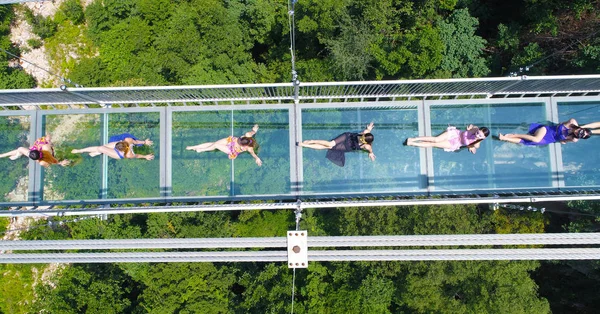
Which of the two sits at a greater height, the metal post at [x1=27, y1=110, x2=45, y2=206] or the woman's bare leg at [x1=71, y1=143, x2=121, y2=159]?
the woman's bare leg at [x1=71, y1=143, x2=121, y2=159]

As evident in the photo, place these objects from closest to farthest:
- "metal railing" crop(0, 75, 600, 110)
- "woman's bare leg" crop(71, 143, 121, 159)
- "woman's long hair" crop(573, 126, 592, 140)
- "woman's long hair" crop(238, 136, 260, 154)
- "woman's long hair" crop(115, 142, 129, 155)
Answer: "metal railing" crop(0, 75, 600, 110)
"woman's long hair" crop(573, 126, 592, 140)
"woman's long hair" crop(238, 136, 260, 154)
"woman's long hair" crop(115, 142, 129, 155)
"woman's bare leg" crop(71, 143, 121, 159)

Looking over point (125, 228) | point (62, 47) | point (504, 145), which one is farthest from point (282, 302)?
point (62, 47)

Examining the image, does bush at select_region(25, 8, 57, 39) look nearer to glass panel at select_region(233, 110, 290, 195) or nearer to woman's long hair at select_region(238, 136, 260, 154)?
glass panel at select_region(233, 110, 290, 195)

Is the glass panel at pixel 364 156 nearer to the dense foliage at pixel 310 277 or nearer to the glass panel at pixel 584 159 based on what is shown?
the glass panel at pixel 584 159

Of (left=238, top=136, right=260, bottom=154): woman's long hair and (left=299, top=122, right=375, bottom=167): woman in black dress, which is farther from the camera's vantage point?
(left=299, top=122, right=375, bottom=167): woman in black dress

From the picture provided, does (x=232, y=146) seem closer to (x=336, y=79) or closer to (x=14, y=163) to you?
(x=14, y=163)

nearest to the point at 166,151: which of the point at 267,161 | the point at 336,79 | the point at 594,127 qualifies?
the point at 267,161

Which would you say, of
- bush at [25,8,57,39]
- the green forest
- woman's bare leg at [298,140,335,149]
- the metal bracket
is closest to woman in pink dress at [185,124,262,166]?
woman's bare leg at [298,140,335,149]
